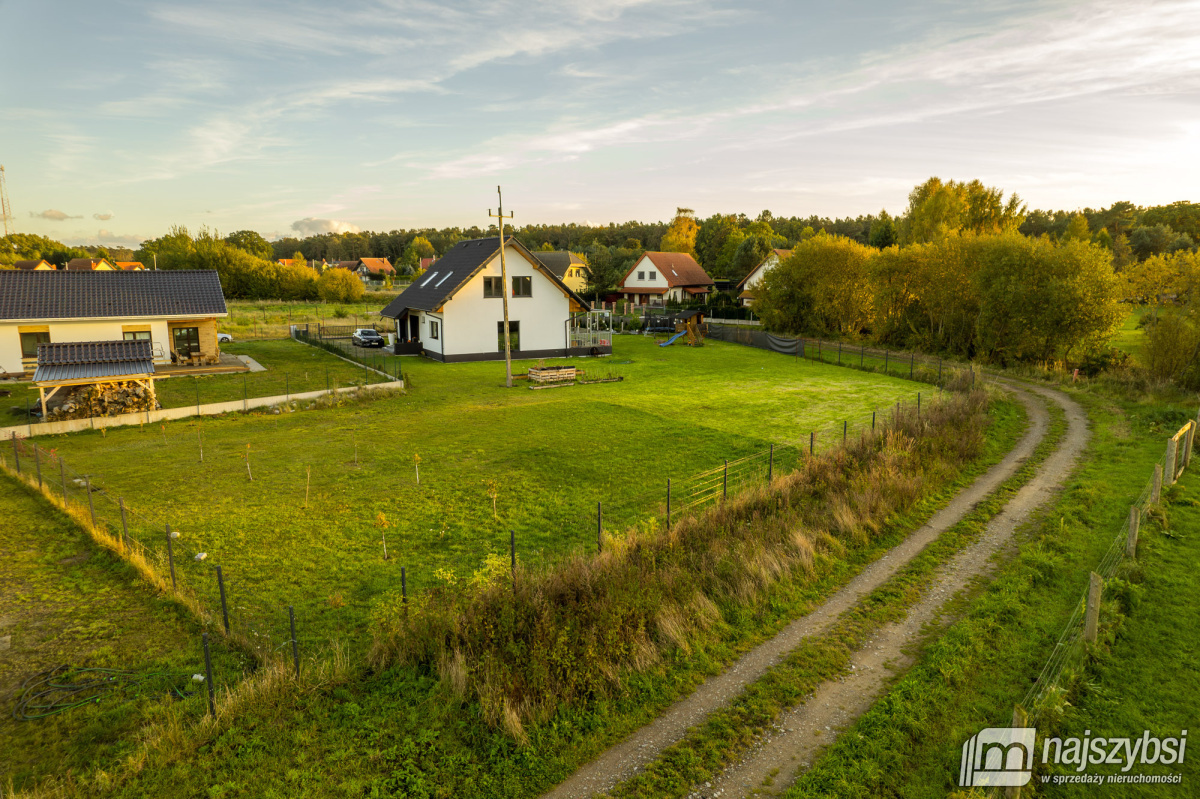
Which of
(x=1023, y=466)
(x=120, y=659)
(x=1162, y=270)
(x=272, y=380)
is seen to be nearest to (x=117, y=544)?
(x=120, y=659)

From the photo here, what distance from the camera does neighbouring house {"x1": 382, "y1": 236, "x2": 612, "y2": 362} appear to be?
116 ft

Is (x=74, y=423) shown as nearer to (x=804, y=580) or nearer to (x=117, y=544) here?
(x=117, y=544)

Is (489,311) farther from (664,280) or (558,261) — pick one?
(558,261)

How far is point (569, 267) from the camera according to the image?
252 ft

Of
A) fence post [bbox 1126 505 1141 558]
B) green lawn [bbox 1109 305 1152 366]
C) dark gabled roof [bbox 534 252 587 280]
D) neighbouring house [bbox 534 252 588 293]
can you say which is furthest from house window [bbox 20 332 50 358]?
dark gabled roof [bbox 534 252 587 280]

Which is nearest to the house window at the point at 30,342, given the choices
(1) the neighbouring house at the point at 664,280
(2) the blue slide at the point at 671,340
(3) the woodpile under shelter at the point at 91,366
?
(3) the woodpile under shelter at the point at 91,366

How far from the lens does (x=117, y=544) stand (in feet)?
36.7

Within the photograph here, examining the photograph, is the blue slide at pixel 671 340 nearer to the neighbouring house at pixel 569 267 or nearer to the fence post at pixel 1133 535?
Result: the neighbouring house at pixel 569 267

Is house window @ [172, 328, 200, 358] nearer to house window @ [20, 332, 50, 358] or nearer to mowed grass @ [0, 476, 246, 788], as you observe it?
house window @ [20, 332, 50, 358]

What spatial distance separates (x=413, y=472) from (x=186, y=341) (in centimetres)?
2361

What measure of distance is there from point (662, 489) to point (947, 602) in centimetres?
626

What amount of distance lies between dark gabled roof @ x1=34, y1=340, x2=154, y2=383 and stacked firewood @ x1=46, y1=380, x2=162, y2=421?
51 centimetres

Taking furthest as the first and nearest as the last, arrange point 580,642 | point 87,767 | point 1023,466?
1. point 1023,466
2. point 580,642
3. point 87,767

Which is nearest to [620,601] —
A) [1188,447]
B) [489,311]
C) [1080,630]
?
[1080,630]
